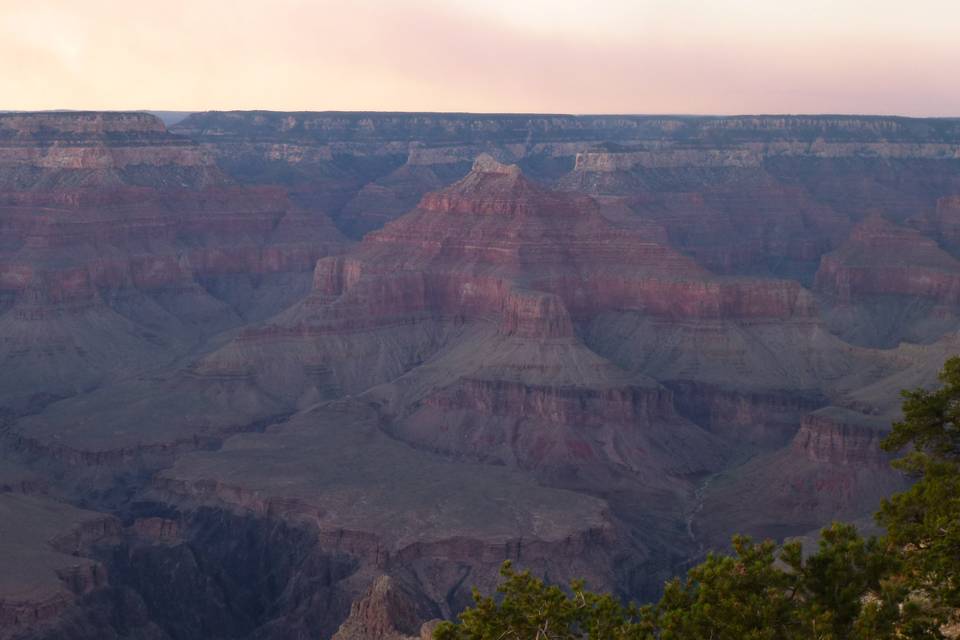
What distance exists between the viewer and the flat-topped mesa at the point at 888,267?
162m

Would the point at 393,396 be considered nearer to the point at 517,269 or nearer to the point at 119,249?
the point at 517,269

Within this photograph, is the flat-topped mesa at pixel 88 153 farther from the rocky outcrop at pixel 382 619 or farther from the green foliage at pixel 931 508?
the green foliage at pixel 931 508

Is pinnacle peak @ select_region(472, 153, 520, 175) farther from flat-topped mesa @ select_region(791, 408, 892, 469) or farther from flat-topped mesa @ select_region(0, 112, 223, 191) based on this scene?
flat-topped mesa @ select_region(791, 408, 892, 469)

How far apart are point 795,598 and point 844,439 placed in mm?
67774

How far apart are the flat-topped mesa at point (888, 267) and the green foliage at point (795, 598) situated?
131 metres

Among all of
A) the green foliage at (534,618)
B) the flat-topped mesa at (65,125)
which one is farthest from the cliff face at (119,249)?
the green foliage at (534,618)

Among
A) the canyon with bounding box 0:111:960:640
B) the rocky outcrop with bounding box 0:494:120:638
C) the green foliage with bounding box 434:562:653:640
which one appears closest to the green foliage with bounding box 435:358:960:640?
the green foliage with bounding box 434:562:653:640

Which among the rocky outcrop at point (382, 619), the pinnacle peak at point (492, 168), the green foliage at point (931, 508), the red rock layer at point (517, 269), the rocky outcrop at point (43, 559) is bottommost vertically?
the rocky outcrop at point (43, 559)

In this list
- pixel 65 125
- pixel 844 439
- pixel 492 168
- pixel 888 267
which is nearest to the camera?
pixel 844 439

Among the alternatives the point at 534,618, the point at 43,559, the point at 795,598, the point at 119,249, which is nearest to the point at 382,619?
the point at 43,559

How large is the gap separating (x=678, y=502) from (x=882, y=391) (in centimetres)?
2010

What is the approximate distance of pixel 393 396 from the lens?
124875 mm

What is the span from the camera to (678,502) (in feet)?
344

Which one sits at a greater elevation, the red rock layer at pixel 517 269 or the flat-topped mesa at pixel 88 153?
the flat-topped mesa at pixel 88 153
